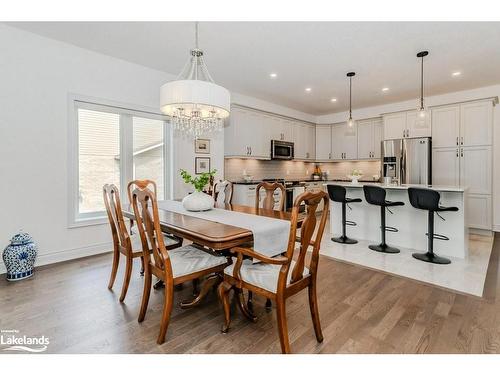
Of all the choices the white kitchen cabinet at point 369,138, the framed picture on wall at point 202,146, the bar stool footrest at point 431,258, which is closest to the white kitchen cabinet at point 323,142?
the white kitchen cabinet at point 369,138

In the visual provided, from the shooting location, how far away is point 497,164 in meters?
5.02

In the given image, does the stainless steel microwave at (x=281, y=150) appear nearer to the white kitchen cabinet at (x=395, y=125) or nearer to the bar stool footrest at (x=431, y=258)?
the white kitchen cabinet at (x=395, y=125)

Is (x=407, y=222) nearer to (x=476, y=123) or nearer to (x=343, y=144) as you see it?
(x=476, y=123)

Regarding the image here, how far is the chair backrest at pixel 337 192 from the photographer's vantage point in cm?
425

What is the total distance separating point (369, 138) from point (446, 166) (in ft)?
6.22

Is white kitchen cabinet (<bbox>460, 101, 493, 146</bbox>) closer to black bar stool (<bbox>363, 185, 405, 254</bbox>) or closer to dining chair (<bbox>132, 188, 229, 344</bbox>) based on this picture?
black bar stool (<bbox>363, 185, 405, 254</bbox>)

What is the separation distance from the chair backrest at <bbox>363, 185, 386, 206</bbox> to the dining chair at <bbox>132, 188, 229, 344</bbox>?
8.83ft

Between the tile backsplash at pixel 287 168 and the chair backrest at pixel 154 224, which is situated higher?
the tile backsplash at pixel 287 168

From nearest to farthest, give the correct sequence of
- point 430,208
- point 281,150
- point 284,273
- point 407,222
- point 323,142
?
point 284,273 → point 430,208 → point 407,222 → point 281,150 → point 323,142

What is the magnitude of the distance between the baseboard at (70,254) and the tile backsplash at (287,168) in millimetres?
2697

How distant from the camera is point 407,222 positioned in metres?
4.02

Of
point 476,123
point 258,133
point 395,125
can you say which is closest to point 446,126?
point 476,123
